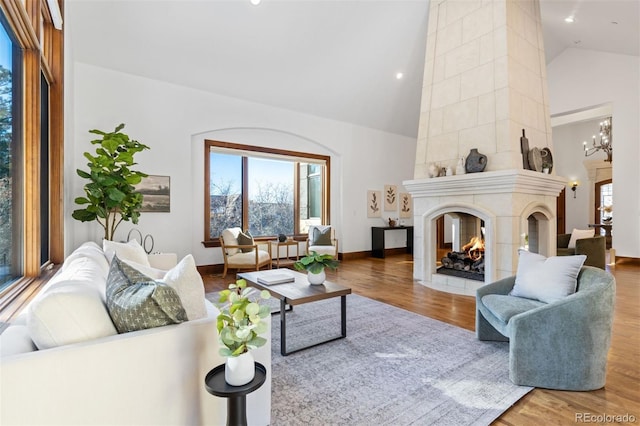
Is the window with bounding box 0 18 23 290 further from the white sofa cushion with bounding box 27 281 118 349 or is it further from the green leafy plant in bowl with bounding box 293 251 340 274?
the green leafy plant in bowl with bounding box 293 251 340 274

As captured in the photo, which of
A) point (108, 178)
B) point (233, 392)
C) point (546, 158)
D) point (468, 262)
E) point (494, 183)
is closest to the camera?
point (233, 392)

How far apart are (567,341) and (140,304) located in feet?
7.91

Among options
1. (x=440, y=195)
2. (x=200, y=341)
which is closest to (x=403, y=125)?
(x=440, y=195)

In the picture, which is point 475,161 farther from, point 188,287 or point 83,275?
point 83,275

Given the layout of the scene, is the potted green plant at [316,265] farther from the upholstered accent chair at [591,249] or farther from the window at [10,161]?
the upholstered accent chair at [591,249]

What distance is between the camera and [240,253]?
5.62 metres

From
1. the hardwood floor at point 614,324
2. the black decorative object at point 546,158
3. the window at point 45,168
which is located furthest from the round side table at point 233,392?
the black decorative object at point 546,158

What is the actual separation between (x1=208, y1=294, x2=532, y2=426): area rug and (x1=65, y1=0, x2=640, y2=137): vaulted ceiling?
422 cm

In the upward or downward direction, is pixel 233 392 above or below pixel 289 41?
below

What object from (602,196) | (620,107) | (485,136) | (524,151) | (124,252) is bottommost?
(124,252)

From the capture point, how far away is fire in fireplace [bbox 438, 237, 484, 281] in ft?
15.5

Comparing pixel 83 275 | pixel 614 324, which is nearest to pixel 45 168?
pixel 83 275

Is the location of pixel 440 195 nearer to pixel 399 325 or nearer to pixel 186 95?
pixel 399 325

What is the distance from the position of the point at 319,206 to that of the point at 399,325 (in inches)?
185
